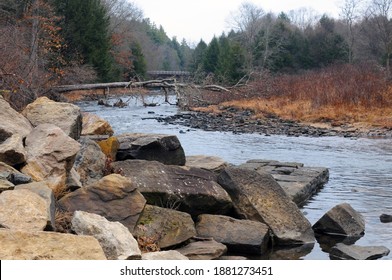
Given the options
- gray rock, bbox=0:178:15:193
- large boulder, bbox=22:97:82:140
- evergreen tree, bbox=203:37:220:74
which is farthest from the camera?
evergreen tree, bbox=203:37:220:74

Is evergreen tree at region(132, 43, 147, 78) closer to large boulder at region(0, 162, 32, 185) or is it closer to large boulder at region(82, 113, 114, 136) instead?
large boulder at region(82, 113, 114, 136)

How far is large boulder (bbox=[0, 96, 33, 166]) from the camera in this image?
20.9 feet

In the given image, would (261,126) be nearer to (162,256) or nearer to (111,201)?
(111,201)

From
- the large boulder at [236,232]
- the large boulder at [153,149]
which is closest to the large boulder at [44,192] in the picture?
the large boulder at [236,232]

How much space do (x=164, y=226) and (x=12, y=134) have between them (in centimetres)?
208

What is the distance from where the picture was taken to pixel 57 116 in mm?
8125

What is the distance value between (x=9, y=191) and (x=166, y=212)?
80.0 inches

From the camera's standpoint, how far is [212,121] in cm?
2419

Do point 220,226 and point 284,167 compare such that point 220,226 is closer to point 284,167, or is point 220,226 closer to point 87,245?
point 87,245

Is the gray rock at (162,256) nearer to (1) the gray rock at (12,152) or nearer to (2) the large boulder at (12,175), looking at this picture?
(2) the large boulder at (12,175)

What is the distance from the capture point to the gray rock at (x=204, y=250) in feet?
20.0

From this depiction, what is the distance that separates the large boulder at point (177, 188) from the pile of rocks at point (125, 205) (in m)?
0.01

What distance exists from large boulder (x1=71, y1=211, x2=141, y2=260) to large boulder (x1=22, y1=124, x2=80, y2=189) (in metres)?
1.05

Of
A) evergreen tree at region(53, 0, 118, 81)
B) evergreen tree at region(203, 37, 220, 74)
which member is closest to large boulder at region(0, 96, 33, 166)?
evergreen tree at region(53, 0, 118, 81)
